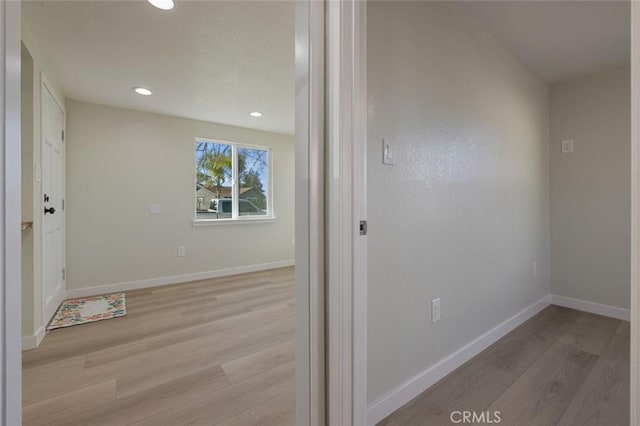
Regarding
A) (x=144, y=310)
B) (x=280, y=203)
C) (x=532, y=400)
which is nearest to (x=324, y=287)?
(x=532, y=400)

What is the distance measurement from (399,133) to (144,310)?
283 centimetres

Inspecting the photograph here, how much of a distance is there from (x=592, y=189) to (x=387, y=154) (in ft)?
8.42

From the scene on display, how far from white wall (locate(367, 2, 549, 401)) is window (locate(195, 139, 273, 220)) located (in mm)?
3283

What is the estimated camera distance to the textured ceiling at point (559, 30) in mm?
1821

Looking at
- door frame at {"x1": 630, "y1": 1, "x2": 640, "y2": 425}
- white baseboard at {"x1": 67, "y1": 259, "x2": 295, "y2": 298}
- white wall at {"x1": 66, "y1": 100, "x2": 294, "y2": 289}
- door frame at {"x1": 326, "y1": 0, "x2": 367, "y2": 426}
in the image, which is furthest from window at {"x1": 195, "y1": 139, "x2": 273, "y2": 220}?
door frame at {"x1": 630, "y1": 1, "x2": 640, "y2": 425}

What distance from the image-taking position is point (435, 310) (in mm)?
1669

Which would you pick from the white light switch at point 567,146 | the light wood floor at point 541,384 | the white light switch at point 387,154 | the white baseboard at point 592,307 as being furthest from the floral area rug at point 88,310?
the white light switch at point 567,146

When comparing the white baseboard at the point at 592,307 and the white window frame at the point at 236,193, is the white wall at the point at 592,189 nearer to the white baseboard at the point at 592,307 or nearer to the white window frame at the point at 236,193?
the white baseboard at the point at 592,307

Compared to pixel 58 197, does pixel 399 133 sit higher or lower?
higher

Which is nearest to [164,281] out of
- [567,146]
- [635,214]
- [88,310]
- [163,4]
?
[88,310]

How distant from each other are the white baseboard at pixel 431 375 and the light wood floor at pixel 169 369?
424 millimetres

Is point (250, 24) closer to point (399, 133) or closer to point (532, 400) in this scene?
point (399, 133)

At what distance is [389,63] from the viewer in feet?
4.65

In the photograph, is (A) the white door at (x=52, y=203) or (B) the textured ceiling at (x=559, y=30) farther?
(A) the white door at (x=52, y=203)
